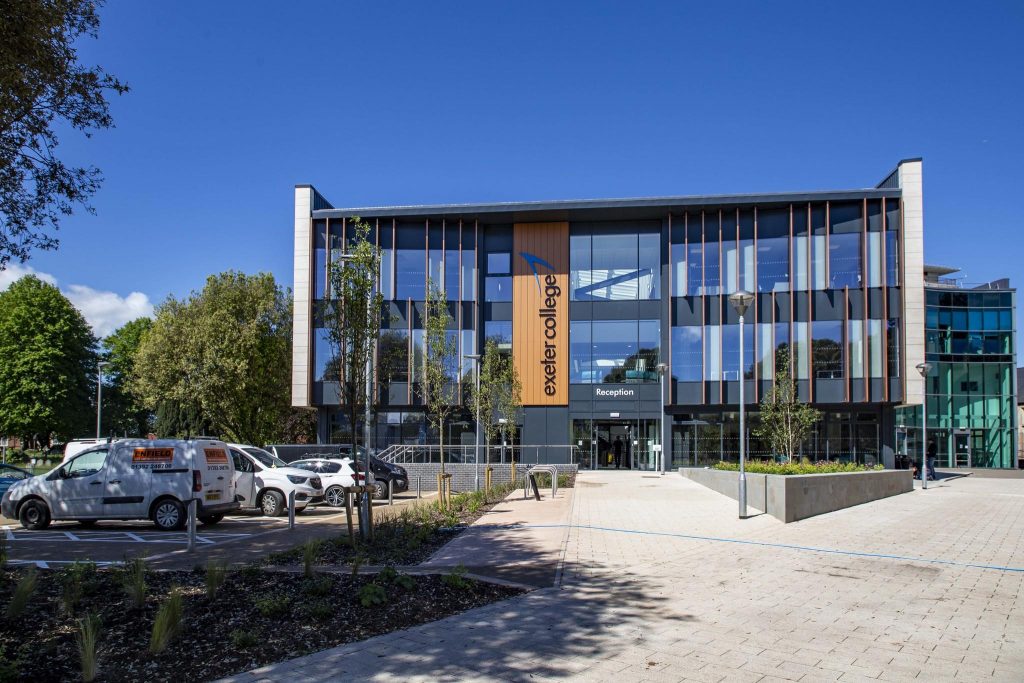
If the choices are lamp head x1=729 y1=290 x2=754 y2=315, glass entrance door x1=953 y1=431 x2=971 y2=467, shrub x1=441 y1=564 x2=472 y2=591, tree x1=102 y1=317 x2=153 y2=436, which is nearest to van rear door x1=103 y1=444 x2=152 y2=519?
shrub x1=441 y1=564 x2=472 y2=591

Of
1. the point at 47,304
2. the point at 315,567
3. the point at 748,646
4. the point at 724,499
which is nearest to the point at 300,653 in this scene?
the point at 315,567

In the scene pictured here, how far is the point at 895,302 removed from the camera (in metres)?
38.4

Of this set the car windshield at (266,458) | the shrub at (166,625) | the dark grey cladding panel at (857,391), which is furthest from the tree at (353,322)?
the dark grey cladding panel at (857,391)

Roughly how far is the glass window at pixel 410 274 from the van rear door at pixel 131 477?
2764 cm

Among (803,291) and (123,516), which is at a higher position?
(803,291)

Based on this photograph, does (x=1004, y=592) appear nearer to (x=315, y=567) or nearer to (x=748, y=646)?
(x=748, y=646)

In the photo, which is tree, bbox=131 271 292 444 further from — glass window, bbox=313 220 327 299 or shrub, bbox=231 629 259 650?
shrub, bbox=231 629 259 650

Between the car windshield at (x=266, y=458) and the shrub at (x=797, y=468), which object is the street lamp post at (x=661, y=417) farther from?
the car windshield at (x=266, y=458)

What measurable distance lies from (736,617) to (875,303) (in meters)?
35.2

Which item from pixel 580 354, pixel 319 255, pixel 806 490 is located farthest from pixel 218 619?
pixel 319 255

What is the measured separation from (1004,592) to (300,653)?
8.12 metres

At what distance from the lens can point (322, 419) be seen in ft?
141

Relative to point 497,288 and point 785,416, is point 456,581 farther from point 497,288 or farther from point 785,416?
point 497,288

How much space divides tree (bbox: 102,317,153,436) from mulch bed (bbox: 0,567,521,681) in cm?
5543
